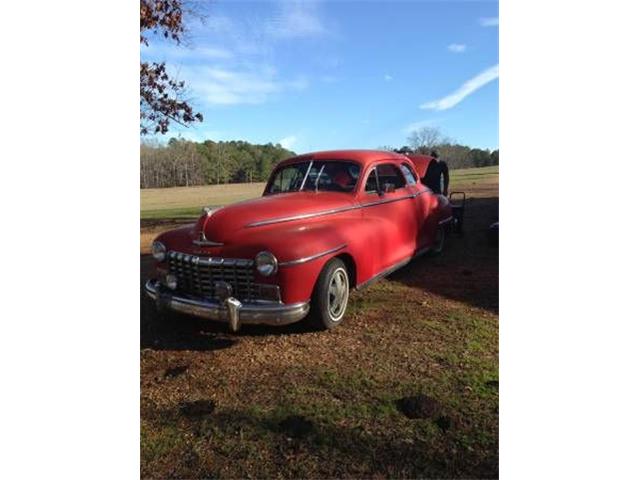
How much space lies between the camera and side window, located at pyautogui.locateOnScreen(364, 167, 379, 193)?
4.24 metres

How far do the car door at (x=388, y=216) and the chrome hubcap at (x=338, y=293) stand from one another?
445mm

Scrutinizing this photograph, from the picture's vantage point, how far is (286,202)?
374cm

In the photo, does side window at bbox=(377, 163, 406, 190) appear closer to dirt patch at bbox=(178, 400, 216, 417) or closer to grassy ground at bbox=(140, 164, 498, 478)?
grassy ground at bbox=(140, 164, 498, 478)

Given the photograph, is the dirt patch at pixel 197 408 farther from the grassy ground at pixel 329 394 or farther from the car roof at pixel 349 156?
the car roof at pixel 349 156

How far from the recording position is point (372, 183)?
14.2 feet

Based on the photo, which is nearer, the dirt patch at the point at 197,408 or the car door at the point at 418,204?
the dirt patch at the point at 197,408

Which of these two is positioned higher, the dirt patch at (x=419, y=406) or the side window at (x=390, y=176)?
the side window at (x=390, y=176)

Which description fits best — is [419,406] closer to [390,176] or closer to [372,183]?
[372,183]

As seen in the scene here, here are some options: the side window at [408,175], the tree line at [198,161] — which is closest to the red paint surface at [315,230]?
the side window at [408,175]

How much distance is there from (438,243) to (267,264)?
3.59 m

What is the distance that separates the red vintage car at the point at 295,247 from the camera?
2963 mm

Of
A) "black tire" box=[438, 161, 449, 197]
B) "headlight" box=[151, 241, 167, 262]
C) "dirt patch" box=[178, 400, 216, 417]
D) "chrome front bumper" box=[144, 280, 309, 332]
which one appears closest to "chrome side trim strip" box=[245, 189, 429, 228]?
"chrome front bumper" box=[144, 280, 309, 332]
